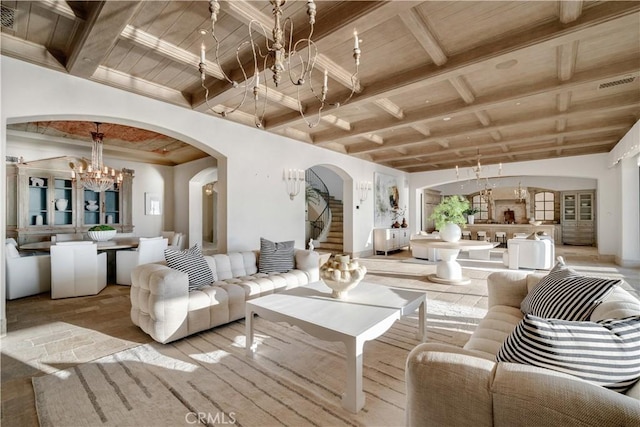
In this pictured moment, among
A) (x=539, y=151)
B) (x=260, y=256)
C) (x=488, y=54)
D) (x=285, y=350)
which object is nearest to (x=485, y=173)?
(x=539, y=151)

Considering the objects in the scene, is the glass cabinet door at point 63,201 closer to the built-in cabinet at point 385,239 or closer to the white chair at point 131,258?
the white chair at point 131,258

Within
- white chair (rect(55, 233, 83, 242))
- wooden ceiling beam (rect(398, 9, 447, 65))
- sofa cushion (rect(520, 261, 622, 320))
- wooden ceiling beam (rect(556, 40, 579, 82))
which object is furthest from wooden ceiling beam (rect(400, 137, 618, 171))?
white chair (rect(55, 233, 83, 242))

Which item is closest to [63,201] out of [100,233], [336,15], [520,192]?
[100,233]

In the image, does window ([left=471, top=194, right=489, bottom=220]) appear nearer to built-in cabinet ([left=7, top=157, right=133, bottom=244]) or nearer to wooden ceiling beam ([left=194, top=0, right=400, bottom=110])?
wooden ceiling beam ([left=194, top=0, right=400, bottom=110])

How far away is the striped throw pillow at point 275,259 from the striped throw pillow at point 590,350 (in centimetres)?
323

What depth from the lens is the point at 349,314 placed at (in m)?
2.22

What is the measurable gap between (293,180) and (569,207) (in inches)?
453

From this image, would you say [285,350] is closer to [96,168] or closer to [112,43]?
[112,43]

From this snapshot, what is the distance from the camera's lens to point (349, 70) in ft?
11.2

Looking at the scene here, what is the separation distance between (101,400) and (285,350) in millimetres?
1329

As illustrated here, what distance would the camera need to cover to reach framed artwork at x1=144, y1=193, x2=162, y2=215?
7.54 m

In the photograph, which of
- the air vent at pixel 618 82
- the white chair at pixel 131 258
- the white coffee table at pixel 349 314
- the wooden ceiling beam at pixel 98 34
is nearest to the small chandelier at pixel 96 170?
the white chair at pixel 131 258

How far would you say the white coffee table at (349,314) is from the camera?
72.3 inches

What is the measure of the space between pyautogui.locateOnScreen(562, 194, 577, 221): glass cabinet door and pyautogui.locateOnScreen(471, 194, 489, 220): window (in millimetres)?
2661
